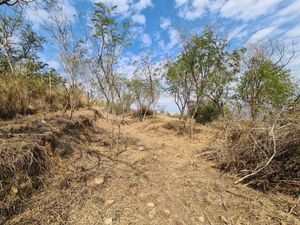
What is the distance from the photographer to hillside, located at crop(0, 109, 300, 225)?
228 cm

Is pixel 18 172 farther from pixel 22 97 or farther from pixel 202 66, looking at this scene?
pixel 202 66

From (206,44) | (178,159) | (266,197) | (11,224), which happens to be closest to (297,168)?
(266,197)

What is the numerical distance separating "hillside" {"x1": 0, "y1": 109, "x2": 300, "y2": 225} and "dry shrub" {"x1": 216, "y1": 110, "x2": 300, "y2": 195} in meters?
0.25

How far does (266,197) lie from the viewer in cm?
290

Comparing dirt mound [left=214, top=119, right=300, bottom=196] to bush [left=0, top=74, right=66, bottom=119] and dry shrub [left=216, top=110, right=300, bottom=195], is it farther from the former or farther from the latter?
bush [left=0, top=74, right=66, bottom=119]

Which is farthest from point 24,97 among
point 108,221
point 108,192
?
point 108,221

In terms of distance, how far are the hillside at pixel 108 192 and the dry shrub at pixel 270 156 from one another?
0.25m

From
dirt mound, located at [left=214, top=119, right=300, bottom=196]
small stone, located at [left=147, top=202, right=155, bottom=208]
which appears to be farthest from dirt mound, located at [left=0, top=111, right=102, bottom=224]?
dirt mound, located at [left=214, top=119, right=300, bottom=196]

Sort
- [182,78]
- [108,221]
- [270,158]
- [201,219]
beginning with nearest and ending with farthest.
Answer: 1. [108,221]
2. [201,219]
3. [270,158]
4. [182,78]

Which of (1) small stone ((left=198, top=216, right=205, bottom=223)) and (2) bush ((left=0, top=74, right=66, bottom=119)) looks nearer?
(1) small stone ((left=198, top=216, right=205, bottom=223))

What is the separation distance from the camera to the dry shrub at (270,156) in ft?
10.1

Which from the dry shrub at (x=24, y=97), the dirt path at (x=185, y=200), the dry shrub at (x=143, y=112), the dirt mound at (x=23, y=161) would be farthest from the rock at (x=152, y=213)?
the dry shrub at (x=143, y=112)

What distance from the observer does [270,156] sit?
10.7ft

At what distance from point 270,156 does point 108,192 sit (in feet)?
8.81
